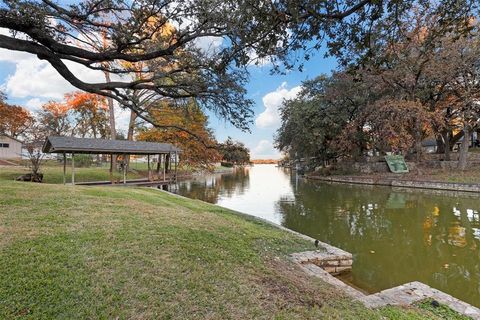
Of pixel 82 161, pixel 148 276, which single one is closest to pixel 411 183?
pixel 148 276

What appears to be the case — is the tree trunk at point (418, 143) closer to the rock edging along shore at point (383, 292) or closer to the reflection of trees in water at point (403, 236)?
the reflection of trees in water at point (403, 236)

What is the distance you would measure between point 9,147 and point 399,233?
35.9m

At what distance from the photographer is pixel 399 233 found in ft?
24.9

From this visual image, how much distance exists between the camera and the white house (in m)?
28.6

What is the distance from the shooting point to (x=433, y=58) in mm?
17016

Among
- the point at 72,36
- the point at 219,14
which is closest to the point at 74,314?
the point at 219,14

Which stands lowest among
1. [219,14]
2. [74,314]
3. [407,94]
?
[74,314]

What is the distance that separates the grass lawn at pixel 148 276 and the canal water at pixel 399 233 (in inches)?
74.1

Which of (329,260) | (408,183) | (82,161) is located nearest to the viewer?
(329,260)

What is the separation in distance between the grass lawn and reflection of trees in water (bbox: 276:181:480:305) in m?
1.96

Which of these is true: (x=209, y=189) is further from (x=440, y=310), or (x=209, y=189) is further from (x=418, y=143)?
(x=440, y=310)

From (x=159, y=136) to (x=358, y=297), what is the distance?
21.7 meters

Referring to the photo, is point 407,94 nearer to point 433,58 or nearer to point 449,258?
point 433,58

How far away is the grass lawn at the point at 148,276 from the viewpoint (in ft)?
8.36
